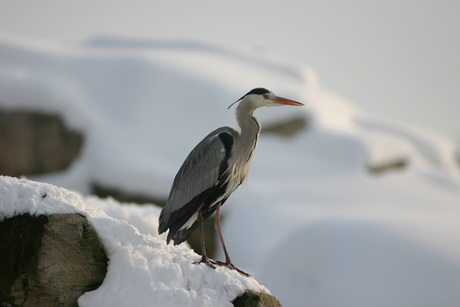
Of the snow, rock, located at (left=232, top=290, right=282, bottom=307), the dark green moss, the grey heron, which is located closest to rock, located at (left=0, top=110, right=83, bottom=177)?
the snow

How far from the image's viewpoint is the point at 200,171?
20.6 feet

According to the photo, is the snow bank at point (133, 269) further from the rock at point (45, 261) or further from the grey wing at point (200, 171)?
the grey wing at point (200, 171)

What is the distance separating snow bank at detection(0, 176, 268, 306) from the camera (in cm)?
538

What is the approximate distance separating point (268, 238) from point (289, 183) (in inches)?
155

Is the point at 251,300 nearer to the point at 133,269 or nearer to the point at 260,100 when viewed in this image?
the point at 133,269

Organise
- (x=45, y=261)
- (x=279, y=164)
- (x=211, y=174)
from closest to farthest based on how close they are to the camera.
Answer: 1. (x=45, y=261)
2. (x=211, y=174)
3. (x=279, y=164)

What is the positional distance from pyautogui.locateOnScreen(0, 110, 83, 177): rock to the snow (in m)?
0.32

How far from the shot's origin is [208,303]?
Answer: 5500 millimetres

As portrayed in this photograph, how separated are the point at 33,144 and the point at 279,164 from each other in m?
6.96

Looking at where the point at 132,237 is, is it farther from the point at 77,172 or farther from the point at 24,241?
the point at 77,172

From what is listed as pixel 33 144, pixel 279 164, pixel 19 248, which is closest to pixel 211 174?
pixel 19 248

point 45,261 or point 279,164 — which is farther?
point 279,164

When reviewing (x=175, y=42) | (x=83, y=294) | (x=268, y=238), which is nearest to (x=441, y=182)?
(x=268, y=238)

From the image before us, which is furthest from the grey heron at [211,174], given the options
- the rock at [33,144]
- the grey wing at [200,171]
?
the rock at [33,144]
